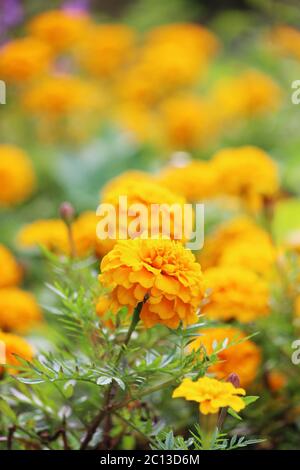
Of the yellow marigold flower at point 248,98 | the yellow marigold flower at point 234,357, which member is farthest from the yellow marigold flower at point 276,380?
the yellow marigold flower at point 248,98

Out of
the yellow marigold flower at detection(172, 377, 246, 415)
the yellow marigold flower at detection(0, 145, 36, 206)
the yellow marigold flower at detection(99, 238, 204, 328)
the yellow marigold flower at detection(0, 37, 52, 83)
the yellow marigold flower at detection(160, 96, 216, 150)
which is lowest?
the yellow marigold flower at detection(172, 377, 246, 415)

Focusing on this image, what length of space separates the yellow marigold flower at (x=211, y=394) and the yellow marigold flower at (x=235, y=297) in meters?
0.29

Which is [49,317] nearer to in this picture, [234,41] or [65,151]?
[65,151]

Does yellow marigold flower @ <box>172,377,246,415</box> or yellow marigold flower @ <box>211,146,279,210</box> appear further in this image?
yellow marigold flower @ <box>211,146,279,210</box>

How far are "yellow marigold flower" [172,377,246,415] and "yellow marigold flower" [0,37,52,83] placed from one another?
1781mm

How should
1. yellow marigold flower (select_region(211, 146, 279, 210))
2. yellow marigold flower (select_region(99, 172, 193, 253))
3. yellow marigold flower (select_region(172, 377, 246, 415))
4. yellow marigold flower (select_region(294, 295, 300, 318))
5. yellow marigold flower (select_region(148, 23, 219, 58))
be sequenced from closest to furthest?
yellow marigold flower (select_region(172, 377, 246, 415))
yellow marigold flower (select_region(99, 172, 193, 253))
yellow marigold flower (select_region(294, 295, 300, 318))
yellow marigold flower (select_region(211, 146, 279, 210))
yellow marigold flower (select_region(148, 23, 219, 58))

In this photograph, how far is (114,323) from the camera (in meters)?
1.02

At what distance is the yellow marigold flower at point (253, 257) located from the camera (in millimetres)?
1329

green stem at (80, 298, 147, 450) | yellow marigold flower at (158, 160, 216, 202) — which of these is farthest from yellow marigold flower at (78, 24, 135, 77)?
green stem at (80, 298, 147, 450)

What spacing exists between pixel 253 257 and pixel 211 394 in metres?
0.53

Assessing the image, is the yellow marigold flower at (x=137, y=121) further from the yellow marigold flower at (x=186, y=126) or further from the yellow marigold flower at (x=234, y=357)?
the yellow marigold flower at (x=234, y=357)

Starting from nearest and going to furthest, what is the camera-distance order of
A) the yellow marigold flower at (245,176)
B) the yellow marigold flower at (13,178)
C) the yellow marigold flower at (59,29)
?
the yellow marigold flower at (245,176) < the yellow marigold flower at (13,178) < the yellow marigold flower at (59,29)

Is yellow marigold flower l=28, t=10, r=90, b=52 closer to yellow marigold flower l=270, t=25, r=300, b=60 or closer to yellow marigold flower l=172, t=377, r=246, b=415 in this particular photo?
yellow marigold flower l=270, t=25, r=300, b=60

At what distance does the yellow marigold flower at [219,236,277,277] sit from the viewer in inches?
52.3
